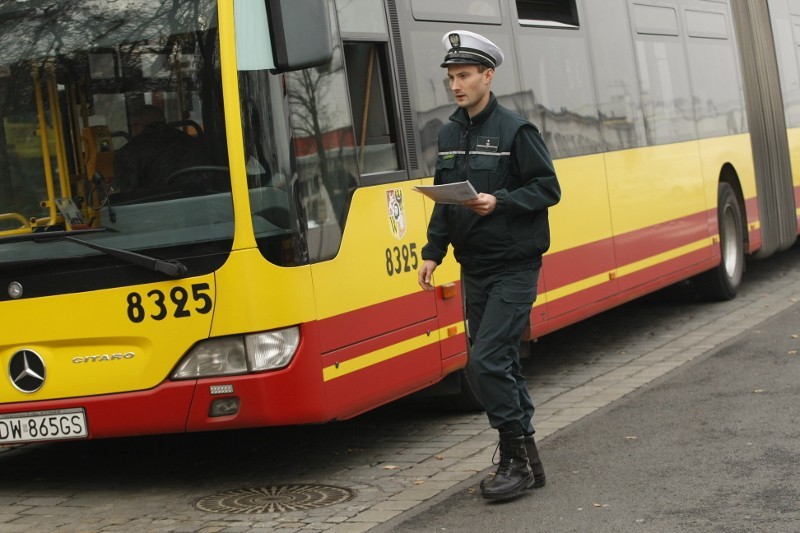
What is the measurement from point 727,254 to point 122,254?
26.3ft

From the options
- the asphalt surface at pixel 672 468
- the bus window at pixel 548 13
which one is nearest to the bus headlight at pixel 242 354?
the asphalt surface at pixel 672 468

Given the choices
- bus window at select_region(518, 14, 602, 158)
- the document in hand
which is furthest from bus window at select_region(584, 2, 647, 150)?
the document in hand

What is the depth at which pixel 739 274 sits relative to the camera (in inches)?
541

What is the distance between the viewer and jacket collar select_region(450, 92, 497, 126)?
645cm

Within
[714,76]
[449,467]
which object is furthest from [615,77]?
[449,467]

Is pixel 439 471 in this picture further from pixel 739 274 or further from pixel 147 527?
pixel 739 274

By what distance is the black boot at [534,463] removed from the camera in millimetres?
6629

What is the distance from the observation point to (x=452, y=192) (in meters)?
6.05

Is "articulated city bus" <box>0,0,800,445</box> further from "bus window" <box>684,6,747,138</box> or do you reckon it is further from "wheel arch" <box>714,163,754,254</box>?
"wheel arch" <box>714,163,754,254</box>

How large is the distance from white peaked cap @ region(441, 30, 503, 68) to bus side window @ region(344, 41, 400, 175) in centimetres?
111

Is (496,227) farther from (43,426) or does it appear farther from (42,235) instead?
(43,426)

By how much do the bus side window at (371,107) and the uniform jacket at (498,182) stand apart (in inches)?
38.9

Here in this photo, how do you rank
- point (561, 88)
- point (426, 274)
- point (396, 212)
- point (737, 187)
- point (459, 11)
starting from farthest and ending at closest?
point (737, 187)
point (561, 88)
point (459, 11)
point (396, 212)
point (426, 274)

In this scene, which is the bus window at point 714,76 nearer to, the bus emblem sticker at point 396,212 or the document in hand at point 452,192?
the bus emblem sticker at point 396,212
